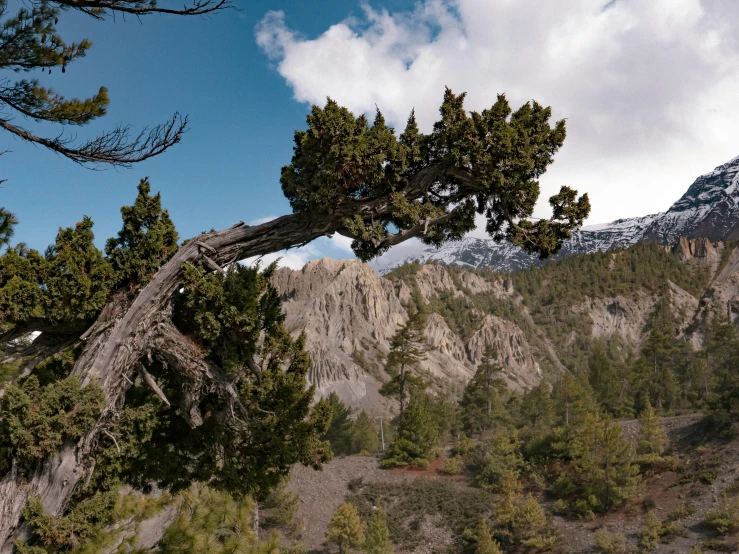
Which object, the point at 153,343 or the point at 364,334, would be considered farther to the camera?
the point at 364,334

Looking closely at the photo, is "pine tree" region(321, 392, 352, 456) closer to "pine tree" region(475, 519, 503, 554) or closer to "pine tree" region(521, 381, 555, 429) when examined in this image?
"pine tree" region(521, 381, 555, 429)

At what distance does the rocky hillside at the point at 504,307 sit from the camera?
9781 centimetres

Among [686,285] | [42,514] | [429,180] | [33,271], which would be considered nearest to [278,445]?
[42,514]

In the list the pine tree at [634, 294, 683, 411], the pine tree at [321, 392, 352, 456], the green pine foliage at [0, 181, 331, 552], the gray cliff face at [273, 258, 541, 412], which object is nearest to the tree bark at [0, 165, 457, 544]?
the green pine foliage at [0, 181, 331, 552]

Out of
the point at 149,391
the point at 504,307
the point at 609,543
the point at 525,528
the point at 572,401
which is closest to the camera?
the point at 149,391

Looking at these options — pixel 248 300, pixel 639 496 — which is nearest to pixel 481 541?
pixel 639 496

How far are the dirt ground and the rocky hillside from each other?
42.9 metres

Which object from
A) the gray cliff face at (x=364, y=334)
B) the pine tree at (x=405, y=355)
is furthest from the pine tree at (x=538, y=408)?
the gray cliff face at (x=364, y=334)

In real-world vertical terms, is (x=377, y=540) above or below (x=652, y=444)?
below

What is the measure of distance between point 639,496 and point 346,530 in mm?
19114

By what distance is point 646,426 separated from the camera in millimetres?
34031

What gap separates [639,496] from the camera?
31547 mm

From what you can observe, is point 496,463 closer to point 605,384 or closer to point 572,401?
point 572,401

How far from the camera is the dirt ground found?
2830cm
